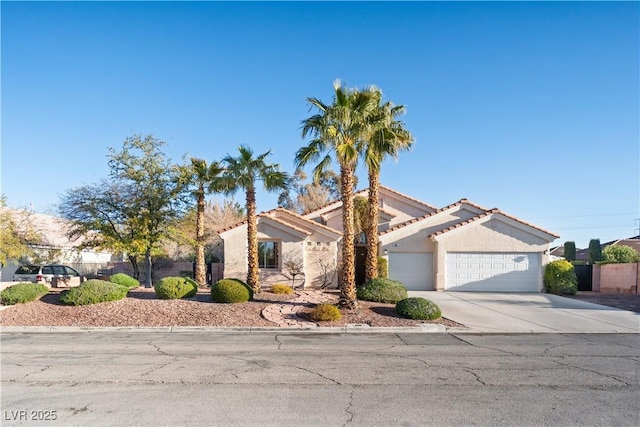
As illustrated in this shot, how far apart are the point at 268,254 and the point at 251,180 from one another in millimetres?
6081

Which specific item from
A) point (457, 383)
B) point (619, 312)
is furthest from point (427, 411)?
point (619, 312)

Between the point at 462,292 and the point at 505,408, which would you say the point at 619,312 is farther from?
the point at 505,408

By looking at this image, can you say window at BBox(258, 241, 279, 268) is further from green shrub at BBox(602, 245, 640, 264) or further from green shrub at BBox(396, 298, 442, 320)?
green shrub at BBox(602, 245, 640, 264)

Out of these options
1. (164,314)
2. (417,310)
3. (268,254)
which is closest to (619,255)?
(417,310)

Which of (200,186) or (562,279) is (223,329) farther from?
(562,279)

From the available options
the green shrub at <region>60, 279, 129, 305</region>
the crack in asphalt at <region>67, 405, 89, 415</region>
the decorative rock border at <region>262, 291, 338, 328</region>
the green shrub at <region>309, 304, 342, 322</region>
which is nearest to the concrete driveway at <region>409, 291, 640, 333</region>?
the green shrub at <region>309, 304, 342, 322</region>

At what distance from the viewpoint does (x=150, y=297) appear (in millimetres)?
17578

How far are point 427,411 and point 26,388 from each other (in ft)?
20.8

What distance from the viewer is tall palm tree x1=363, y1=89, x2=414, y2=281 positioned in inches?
649

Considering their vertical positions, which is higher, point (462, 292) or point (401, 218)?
point (401, 218)

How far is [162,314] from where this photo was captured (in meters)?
15.2

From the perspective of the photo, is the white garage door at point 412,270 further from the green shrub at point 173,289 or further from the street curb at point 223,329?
the green shrub at point 173,289

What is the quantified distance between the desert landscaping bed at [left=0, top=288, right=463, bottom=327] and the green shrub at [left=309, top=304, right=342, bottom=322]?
0.18 meters

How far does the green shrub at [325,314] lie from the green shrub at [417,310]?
216 centimetres
